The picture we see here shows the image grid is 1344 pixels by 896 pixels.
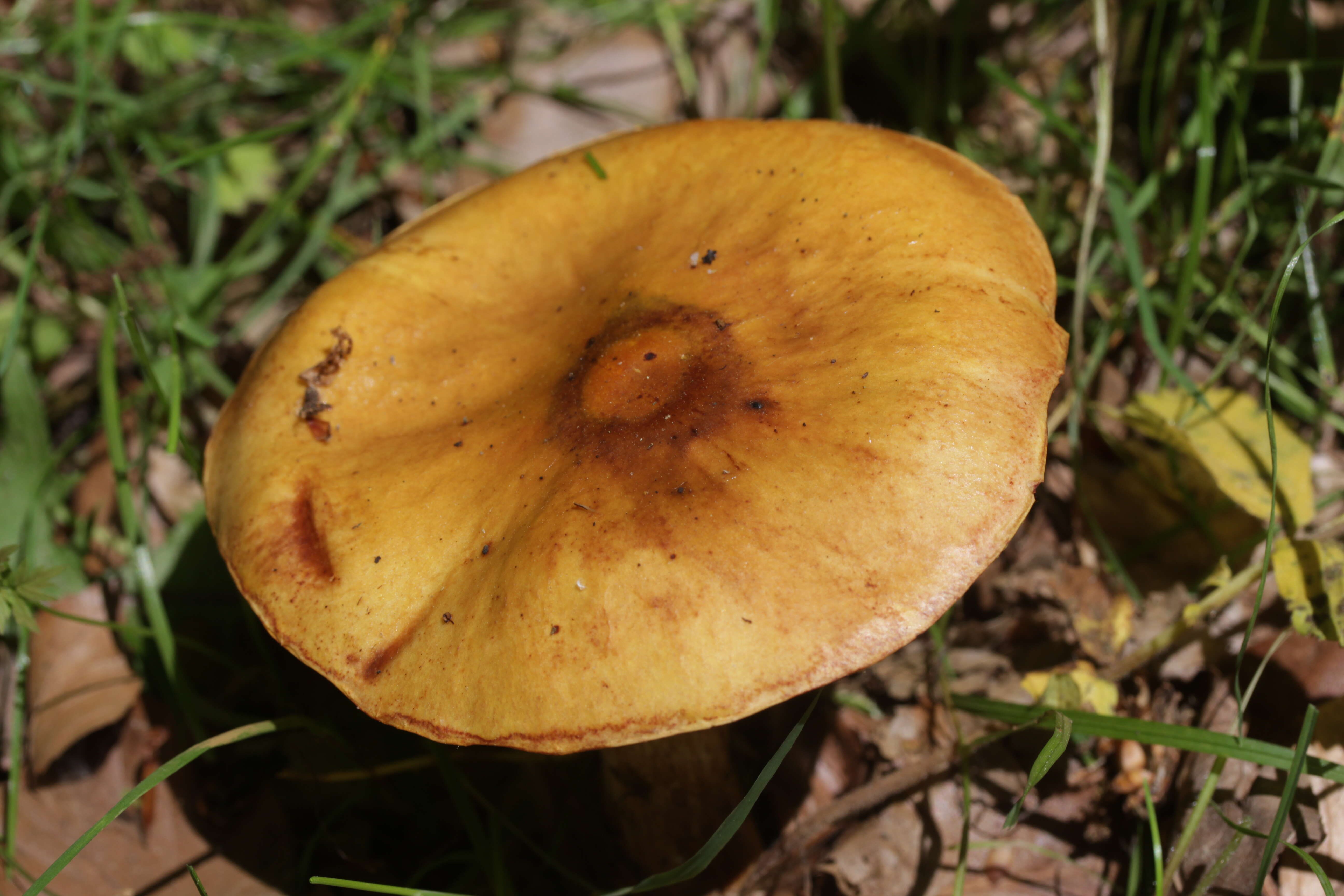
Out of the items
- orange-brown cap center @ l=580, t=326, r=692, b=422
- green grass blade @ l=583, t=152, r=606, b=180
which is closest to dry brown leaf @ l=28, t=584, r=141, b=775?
orange-brown cap center @ l=580, t=326, r=692, b=422

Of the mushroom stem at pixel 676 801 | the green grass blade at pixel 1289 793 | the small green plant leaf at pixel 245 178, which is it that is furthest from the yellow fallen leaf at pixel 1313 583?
the small green plant leaf at pixel 245 178

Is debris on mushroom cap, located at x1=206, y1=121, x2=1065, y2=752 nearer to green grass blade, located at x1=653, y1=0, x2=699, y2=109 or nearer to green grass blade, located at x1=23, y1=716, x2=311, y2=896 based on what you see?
green grass blade, located at x1=23, y1=716, x2=311, y2=896

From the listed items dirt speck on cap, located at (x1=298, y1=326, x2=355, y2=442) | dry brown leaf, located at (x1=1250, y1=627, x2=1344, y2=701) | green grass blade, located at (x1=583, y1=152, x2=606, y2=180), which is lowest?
dry brown leaf, located at (x1=1250, y1=627, x2=1344, y2=701)

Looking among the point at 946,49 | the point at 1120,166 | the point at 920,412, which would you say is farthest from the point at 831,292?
the point at 946,49

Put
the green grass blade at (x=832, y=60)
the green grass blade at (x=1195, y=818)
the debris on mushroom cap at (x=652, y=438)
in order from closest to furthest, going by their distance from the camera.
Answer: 1. the debris on mushroom cap at (x=652, y=438)
2. the green grass blade at (x=1195, y=818)
3. the green grass blade at (x=832, y=60)

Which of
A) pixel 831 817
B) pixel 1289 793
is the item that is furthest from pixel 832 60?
pixel 1289 793

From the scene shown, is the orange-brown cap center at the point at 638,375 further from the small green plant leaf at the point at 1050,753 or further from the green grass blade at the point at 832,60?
the green grass blade at the point at 832,60

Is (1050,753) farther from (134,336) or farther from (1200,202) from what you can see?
(134,336)

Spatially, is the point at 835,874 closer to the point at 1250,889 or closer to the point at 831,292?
the point at 1250,889
